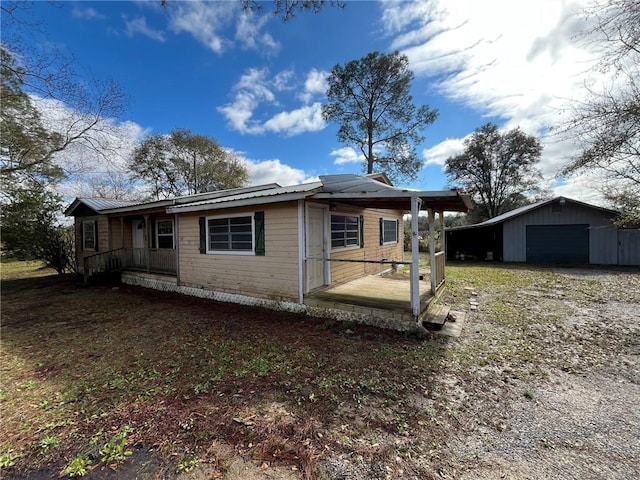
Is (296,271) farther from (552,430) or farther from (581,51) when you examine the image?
(581,51)

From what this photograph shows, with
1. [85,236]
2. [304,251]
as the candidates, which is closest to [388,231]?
[304,251]

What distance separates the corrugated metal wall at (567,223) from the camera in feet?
Answer: 47.0

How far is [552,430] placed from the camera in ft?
8.54

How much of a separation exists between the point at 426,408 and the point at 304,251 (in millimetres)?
3937

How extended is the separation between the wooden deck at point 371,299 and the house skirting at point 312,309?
0.10ft

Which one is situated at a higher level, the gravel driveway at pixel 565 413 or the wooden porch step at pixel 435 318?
the wooden porch step at pixel 435 318

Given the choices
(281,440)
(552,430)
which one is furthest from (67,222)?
(552,430)

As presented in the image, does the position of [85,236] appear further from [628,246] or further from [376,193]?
[628,246]

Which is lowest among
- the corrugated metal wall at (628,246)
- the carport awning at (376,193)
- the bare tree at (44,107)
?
the corrugated metal wall at (628,246)

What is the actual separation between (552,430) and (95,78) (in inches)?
558

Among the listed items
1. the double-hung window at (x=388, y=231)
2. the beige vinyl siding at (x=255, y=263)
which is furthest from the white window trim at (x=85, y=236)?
the double-hung window at (x=388, y=231)

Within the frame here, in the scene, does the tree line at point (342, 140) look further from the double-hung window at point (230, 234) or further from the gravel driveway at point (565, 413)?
the double-hung window at point (230, 234)

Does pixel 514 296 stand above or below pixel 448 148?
below

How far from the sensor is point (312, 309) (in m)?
6.16
